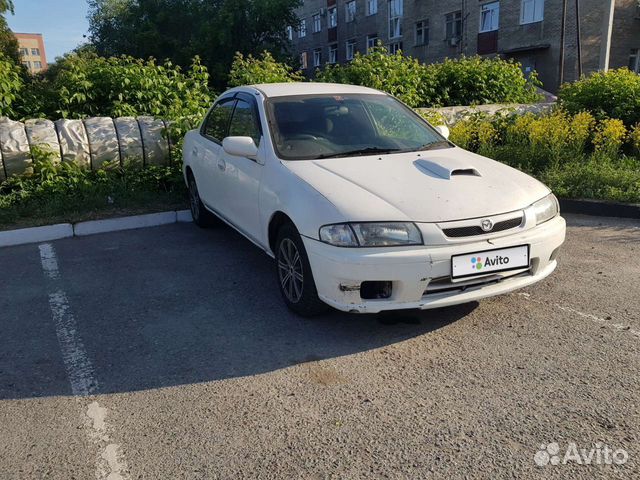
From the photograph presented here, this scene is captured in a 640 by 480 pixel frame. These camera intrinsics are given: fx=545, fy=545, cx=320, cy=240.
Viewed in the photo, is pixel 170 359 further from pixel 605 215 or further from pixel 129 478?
pixel 605 215

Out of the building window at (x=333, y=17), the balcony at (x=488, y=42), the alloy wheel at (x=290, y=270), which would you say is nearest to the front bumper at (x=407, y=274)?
the alloy wheel at (x=290, y=270)

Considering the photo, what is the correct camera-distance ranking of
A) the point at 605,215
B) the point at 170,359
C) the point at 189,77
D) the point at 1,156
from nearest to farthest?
the point at 170,359
the point at 605,215
the point at 1,156
the point at 189,77

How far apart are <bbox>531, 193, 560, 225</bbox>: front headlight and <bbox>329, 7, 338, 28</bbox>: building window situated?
43.1 m

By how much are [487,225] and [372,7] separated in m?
39.6

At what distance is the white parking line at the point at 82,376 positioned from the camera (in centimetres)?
246

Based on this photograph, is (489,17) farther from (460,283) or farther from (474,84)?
(460,283)

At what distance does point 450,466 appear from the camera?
7.71ft

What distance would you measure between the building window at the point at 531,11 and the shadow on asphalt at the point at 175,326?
26.9 meters

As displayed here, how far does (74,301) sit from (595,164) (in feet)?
21.7

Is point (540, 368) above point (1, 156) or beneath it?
beneath

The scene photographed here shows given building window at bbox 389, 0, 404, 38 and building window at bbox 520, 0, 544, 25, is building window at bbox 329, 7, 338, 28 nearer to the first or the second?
building window at bbox 389, 0, 404, 38

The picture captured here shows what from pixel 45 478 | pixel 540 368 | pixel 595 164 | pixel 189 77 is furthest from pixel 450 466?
pixel 189 77

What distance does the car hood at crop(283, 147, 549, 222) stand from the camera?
131 inches
